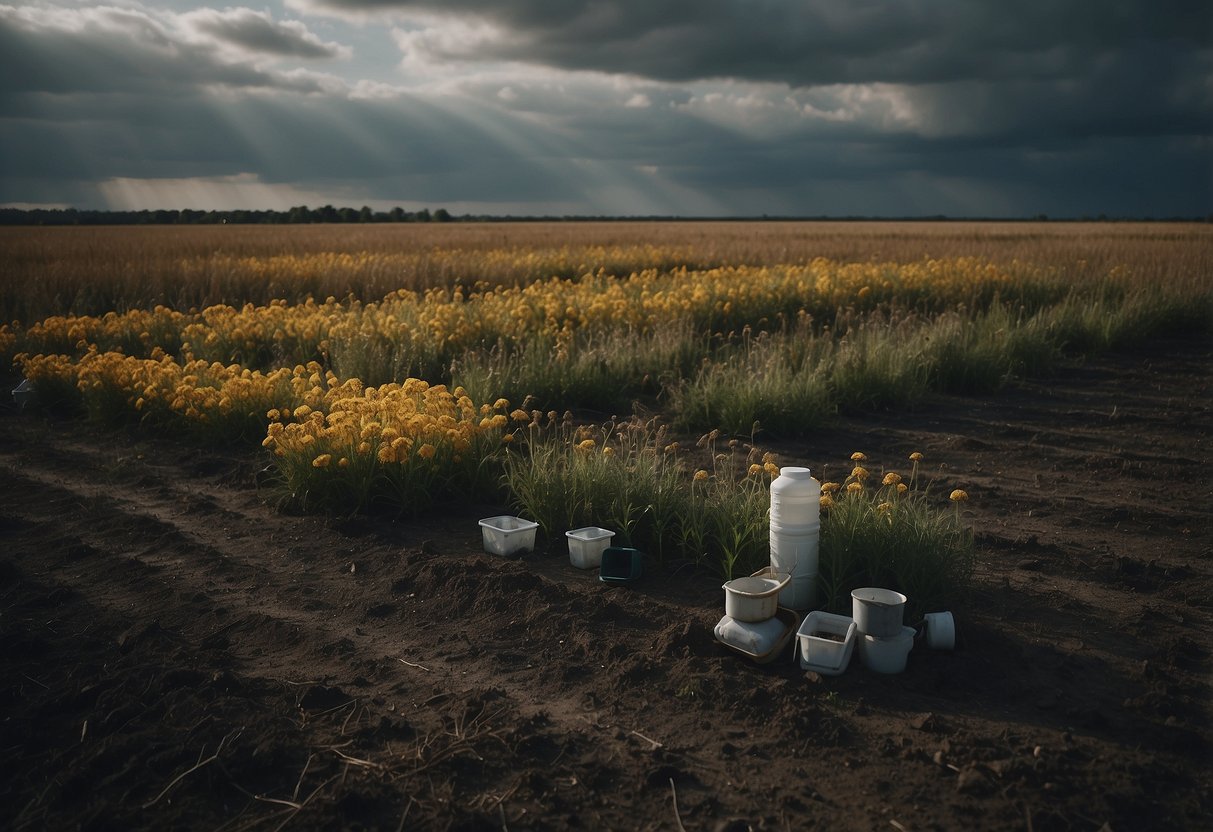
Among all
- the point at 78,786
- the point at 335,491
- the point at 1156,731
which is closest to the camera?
the point at 78,786

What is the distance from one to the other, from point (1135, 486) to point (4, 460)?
29.7 feet

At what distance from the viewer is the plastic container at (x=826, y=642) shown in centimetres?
346

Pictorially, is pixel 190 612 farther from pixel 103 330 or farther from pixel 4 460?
pixel 103 330

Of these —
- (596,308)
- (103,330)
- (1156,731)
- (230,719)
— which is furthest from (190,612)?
(103,330)

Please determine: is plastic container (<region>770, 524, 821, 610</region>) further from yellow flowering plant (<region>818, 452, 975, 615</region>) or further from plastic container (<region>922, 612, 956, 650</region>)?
plastic container (<region>922, 612, 956, 650</region>)

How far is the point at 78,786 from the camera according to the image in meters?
2.84

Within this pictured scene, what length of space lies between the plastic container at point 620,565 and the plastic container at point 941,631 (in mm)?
1453

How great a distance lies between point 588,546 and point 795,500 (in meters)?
1.30

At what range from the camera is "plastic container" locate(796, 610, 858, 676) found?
3.46m

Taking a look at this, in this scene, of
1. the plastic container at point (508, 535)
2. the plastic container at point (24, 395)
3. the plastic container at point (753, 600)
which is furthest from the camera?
the plastic container at point (24, 395)

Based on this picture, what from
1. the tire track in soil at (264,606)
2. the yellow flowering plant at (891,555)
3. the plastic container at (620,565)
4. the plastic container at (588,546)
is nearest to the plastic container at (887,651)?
the yellow flowering plant at (891,555)

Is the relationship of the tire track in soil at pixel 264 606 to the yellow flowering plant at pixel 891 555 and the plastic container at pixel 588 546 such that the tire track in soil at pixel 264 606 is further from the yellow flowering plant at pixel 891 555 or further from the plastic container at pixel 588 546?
the yellow flowering plant at pixel 891 555

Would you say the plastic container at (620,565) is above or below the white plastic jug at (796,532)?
below

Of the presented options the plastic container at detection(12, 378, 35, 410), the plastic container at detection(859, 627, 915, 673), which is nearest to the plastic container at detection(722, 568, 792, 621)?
the plastic container at detection(859, 627, 915, 673)
